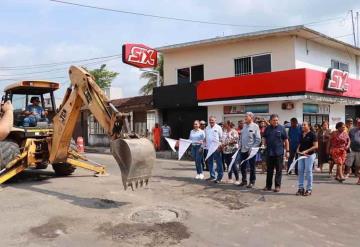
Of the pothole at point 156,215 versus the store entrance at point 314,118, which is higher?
the store entrance at point 314,118

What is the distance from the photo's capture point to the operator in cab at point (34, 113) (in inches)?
479

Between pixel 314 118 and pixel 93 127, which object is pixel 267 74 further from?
pixel 93 127

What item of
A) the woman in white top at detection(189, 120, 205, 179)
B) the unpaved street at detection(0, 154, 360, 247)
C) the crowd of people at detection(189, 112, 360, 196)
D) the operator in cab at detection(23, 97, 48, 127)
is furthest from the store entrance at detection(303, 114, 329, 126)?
the operator in cab at detection(23, 97, 48, 127)

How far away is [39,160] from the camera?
11797 mm

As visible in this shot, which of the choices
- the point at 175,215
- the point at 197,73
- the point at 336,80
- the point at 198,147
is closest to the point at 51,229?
the point at 175,215

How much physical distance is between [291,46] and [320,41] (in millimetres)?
2718

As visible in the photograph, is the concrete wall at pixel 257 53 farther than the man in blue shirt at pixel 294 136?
Yes

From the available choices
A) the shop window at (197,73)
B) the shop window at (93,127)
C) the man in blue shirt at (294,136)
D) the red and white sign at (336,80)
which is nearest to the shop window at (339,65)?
the red and white sign at (336,80)

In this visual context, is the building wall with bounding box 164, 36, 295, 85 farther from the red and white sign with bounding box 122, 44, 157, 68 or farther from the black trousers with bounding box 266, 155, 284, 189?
the black trousers with bounding box 266, 155, 284, 189

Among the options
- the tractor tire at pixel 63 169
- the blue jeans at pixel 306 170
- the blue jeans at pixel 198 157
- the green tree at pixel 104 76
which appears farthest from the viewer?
the green tree at pixel 104 76

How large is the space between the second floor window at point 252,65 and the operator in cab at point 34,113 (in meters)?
11.4

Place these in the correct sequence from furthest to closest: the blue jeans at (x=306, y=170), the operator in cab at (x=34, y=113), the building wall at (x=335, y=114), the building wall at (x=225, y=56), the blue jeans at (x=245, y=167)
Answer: the building wall at (x=335, y=114)
the building wall at (x=225, y=56)
the operator in cab at (x=34, y=113)
the blue jeans at (x=245, y=167)
the blue jeans at (x=306, y=170)

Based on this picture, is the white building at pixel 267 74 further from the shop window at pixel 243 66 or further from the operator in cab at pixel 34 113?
the operator in cab at pixel 34 113

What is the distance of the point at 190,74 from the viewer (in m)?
23.8
